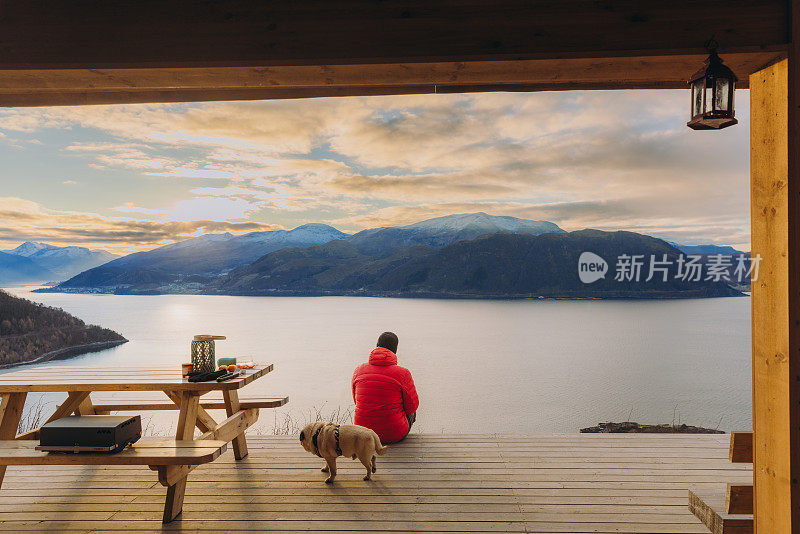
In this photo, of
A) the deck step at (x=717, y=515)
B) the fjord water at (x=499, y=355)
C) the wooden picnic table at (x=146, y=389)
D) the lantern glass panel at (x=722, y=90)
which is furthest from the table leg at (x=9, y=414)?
the lantern glass panel at (x=722, y=90)

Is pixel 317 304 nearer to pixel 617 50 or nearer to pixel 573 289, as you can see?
pixel 573 289

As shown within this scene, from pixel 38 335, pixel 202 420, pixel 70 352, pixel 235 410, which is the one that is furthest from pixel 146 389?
pixel 70 352

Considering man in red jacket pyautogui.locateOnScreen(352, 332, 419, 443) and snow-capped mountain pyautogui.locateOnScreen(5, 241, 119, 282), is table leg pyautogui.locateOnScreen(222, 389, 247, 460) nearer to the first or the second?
man in red jacket pyautogui.locateOnScreen(352, 332, 419, 443)

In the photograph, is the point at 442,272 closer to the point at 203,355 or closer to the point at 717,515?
the point at 203,355

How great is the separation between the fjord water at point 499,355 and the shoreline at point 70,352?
536 millimetres

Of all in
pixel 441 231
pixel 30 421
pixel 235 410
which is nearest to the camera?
pixel 235 410

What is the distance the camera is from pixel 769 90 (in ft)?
6.34

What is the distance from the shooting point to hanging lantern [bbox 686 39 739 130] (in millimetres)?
1880

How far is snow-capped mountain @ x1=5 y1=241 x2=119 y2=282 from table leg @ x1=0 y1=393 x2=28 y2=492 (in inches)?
2770

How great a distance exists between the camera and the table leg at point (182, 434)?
2.51m

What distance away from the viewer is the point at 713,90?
1881 millimetres

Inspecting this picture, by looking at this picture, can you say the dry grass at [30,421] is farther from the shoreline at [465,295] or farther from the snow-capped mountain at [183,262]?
the snow-capped mountain at [183,262]

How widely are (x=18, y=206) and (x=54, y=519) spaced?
36.2m

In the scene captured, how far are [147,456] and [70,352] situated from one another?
94.7ft
